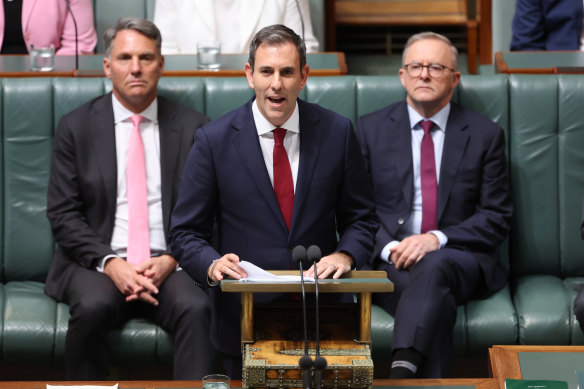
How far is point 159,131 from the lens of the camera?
2996 millimetres

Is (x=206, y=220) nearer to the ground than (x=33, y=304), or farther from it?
farther from it

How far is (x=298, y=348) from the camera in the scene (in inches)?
72.4

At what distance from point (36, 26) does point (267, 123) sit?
→ 2.10 meters

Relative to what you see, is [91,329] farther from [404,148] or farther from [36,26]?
[36,26]

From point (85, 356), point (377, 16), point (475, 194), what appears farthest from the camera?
point (377, 16)

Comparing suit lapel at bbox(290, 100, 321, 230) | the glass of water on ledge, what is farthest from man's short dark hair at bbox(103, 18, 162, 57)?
the glass of water on ledge

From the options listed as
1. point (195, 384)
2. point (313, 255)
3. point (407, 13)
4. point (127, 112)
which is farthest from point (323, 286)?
point (407, 13)

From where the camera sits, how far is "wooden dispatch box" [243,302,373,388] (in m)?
1.79

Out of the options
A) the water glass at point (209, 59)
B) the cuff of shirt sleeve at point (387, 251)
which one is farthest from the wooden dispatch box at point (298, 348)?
the water glass at point (209, 59)

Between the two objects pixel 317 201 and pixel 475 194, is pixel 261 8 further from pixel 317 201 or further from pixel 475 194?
pixel 317 201

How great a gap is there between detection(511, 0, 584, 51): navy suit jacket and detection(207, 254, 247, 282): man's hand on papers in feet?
8.36

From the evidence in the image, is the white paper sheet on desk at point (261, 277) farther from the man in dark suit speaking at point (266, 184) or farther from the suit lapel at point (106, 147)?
the suit lapel at point (106, 147)

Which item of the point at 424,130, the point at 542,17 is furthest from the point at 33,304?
the point at 542,17

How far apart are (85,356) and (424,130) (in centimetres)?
130
